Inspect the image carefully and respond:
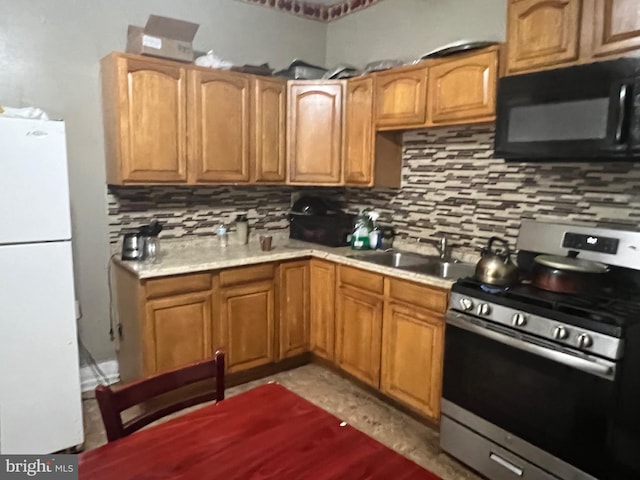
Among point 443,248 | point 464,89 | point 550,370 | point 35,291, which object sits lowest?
point 550,370

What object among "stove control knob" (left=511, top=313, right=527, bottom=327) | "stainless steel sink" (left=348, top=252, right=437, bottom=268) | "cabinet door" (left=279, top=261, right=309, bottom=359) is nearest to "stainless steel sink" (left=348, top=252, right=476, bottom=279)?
"stainless steel sink" (left=348, top=252, right=437, bottom=268)

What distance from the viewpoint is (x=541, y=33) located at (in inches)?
84.1

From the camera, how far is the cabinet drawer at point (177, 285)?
2682 millimetres

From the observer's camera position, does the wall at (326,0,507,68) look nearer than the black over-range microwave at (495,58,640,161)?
No

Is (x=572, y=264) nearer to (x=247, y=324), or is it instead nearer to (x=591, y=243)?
(x=591, y=243)

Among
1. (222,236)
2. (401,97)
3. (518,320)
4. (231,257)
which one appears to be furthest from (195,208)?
(518,320)

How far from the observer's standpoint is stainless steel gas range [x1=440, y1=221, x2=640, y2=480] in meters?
1.77

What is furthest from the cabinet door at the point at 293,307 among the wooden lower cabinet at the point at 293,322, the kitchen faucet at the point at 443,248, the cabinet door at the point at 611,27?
the cabinet door at the point at 611,27

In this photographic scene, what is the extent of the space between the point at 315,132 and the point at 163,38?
1.14 metres

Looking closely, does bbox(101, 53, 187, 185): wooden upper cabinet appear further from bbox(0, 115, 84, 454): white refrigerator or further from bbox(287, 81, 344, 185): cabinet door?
bbox(287, 81, 344, 185): cabinet door

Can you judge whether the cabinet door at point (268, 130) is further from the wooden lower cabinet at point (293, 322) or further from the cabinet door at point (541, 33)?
the cabinet door at point (541, 33)

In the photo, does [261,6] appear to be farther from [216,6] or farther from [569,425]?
[569,425]

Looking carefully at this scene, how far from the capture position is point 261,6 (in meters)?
3.57

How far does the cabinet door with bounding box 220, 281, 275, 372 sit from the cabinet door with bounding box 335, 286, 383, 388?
468 mm
